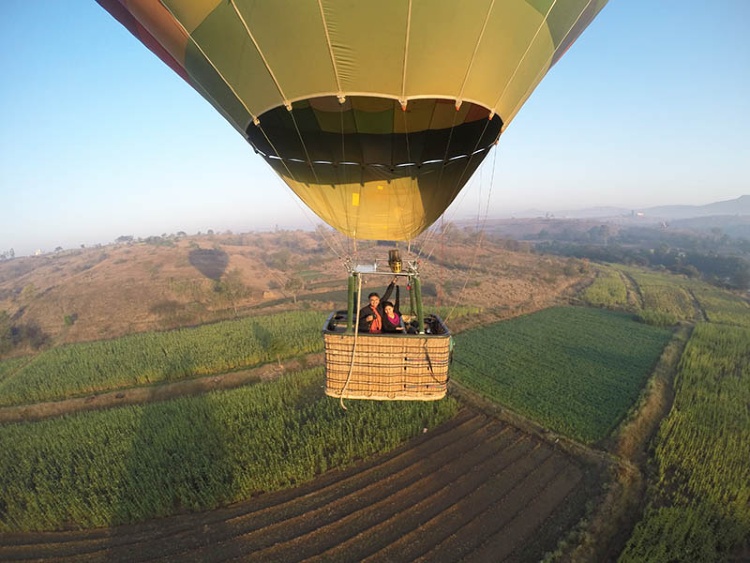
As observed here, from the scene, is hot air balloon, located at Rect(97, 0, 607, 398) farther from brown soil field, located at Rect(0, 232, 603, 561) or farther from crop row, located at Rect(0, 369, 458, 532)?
crop row, located at Rect(0, 369, 458, 532)

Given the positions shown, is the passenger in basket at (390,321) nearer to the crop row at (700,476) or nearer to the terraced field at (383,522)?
the terraced field at (383,522)

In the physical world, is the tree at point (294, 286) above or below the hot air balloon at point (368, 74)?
below

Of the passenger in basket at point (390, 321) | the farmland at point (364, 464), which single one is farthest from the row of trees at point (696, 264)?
the passenger in basket at point (390, 321)

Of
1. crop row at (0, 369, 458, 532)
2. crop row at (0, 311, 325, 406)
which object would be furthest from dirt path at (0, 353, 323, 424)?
crop row at (0, 369, 458, 532)

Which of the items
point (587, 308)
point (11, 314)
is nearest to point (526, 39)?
point (587, 308)

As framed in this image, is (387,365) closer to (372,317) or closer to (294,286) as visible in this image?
(372,317)

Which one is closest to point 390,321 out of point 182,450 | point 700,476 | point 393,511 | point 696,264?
point 393,511

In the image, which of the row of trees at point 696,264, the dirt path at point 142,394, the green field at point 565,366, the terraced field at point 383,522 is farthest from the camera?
the row of trees at point 696,264
